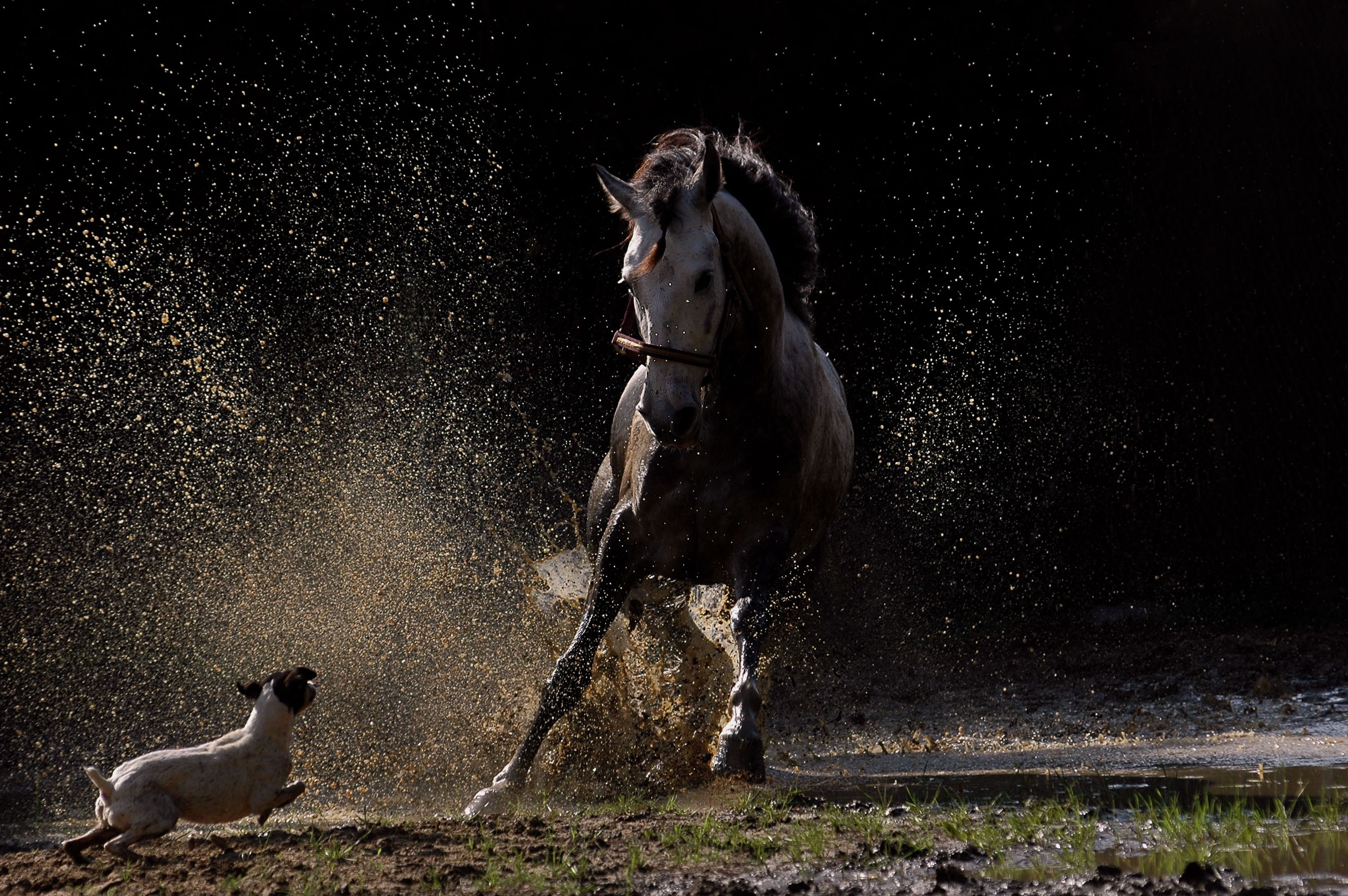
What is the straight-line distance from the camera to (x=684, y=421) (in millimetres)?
3547

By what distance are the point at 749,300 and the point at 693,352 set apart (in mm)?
584

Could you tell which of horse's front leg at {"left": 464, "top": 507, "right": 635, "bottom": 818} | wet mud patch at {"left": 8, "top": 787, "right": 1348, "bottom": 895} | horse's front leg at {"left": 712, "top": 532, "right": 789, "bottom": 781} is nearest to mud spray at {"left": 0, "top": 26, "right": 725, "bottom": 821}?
horse's front leg at {"left": 464, "top": 507, "right": 635, "bottom": 818}

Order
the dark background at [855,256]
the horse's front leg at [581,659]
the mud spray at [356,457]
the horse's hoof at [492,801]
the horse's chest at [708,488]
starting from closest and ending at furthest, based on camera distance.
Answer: the horse's hoof at [492,801] → the horse's front leg at [581,659] → the horse's chest at [708,488] → the mud spray at [356,457] → the dark background at [855,256]

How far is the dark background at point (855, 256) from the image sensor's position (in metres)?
8.84


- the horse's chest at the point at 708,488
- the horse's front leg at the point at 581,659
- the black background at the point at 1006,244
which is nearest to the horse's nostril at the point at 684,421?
the horse's chest at the point at 708,488

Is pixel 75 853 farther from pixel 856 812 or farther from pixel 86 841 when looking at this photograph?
pixel 856 812

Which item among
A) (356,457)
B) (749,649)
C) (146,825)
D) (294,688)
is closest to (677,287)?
(749,649)

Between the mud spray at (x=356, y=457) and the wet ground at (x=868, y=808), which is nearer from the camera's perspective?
the wet ground at (x=868, y=808)

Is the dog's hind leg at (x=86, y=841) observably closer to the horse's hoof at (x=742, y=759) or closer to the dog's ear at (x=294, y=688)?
the dog's ear at (x=294, y=688)

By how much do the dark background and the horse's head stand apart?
4872mm

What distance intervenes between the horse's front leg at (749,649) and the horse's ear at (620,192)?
1.38 metres

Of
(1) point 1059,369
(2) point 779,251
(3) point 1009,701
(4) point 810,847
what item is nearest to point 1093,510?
(1) point 1059,369

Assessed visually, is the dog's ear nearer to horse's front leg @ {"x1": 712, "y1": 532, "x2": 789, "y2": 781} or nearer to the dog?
the dog

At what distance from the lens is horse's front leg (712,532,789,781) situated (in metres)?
3.61
